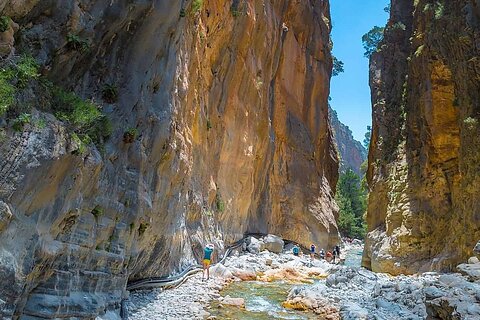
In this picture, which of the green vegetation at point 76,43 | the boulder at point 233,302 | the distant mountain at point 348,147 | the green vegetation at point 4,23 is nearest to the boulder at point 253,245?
the boulder at point 233,302

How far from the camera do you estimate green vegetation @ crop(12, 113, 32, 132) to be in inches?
218

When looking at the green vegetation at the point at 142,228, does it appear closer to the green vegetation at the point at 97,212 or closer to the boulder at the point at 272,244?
the green vegetation at the point at 97,212

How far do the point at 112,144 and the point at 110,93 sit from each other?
113cm

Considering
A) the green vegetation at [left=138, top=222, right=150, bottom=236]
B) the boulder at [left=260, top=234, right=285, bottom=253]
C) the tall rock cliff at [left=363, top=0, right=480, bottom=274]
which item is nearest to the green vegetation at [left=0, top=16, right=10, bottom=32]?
the green vegetation at [left=138, top=222, right=150, bottom=236]

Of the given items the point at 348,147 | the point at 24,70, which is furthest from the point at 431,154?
the point at 348,147

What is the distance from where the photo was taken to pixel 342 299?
13.0 metres

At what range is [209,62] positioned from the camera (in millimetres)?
18938

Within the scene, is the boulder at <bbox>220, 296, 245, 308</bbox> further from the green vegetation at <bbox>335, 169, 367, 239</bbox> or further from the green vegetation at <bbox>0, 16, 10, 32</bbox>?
the green vegetation at <bbox>335, 169, 367, 239</bbox>

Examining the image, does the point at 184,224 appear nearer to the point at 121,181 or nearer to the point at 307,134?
the point at 121,181

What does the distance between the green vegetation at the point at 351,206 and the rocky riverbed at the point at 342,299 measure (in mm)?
36762

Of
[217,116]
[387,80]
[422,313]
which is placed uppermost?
[387,80]

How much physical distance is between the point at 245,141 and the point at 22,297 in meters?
18.8

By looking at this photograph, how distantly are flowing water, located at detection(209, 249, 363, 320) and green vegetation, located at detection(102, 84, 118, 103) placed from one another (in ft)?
19.4

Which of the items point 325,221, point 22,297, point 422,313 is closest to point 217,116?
point 422,313
